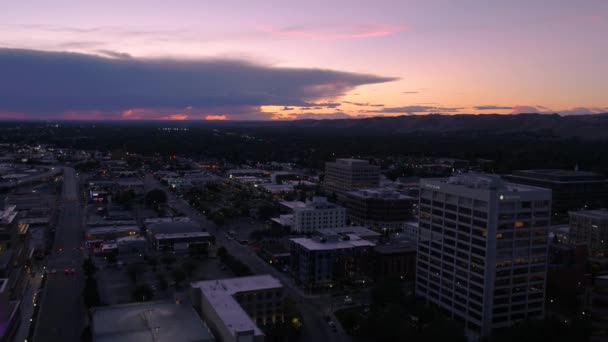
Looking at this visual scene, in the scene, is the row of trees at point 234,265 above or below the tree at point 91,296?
below

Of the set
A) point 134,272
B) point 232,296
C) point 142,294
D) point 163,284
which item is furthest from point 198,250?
point 232,296

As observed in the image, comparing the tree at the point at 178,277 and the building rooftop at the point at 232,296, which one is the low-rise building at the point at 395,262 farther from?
the tree at the point at 178,277

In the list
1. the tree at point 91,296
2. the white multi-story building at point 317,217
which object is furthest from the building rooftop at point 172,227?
the tree at point 91,296

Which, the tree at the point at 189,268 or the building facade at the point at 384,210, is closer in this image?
the tree at the point at 189,268

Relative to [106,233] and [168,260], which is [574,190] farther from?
[106,233]

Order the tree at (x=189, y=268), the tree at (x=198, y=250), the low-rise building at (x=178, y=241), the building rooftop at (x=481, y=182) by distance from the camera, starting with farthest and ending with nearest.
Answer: the low-rise building at (x=178, y=241) → the tree at (x=198, y=250) → the tree at (x=189, y=268) → the building rooftop at (x=481, y=182)

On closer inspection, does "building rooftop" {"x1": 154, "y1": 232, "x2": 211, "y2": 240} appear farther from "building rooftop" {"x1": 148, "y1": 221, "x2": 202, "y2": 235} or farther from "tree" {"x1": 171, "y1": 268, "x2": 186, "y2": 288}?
"tree" {"x1": 171, "y1": 268, "x2": 186, "y2": 288}

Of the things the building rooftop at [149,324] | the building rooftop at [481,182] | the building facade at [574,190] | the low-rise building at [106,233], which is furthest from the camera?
the building facade at [574,190]
